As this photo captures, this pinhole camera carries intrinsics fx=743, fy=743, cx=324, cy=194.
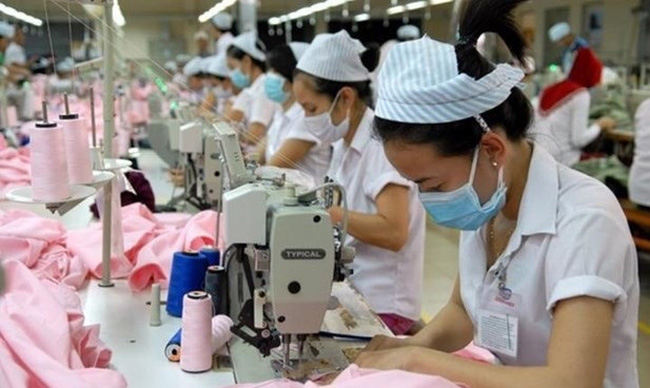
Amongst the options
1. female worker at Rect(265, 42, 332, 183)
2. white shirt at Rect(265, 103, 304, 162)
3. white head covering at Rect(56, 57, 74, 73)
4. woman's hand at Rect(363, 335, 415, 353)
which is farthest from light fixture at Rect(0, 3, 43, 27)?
white shirt at Rect(265, 103, 304, 162)

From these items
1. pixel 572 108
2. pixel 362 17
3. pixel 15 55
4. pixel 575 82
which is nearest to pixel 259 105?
pixel 572 108

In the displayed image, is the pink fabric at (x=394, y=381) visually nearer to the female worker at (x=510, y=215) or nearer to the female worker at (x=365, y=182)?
the female worker at (x=510, y=215)

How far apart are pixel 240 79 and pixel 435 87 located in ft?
17.0

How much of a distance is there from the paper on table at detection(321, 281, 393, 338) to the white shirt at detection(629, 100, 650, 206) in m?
3.35

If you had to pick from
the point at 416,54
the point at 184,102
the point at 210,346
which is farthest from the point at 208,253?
the point at 184,102

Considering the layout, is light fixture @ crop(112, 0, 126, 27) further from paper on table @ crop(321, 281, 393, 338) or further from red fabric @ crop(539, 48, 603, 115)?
red fabric @ crop(539, 48, 603, 115)

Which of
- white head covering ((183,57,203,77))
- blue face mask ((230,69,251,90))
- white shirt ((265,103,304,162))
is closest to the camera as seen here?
white shirt ((265,103,304,162))

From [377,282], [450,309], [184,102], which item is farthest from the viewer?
[184,102]

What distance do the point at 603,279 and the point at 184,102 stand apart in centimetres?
344

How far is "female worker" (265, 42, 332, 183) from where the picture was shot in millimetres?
3414

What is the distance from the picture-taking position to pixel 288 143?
3.50 meters

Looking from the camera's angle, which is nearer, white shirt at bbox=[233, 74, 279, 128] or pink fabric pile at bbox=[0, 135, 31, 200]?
pink fabric pile at bbox=[0, 135, 31, 200]

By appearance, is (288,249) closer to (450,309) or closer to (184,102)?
(450,309)

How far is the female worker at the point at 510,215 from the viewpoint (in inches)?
51.3
